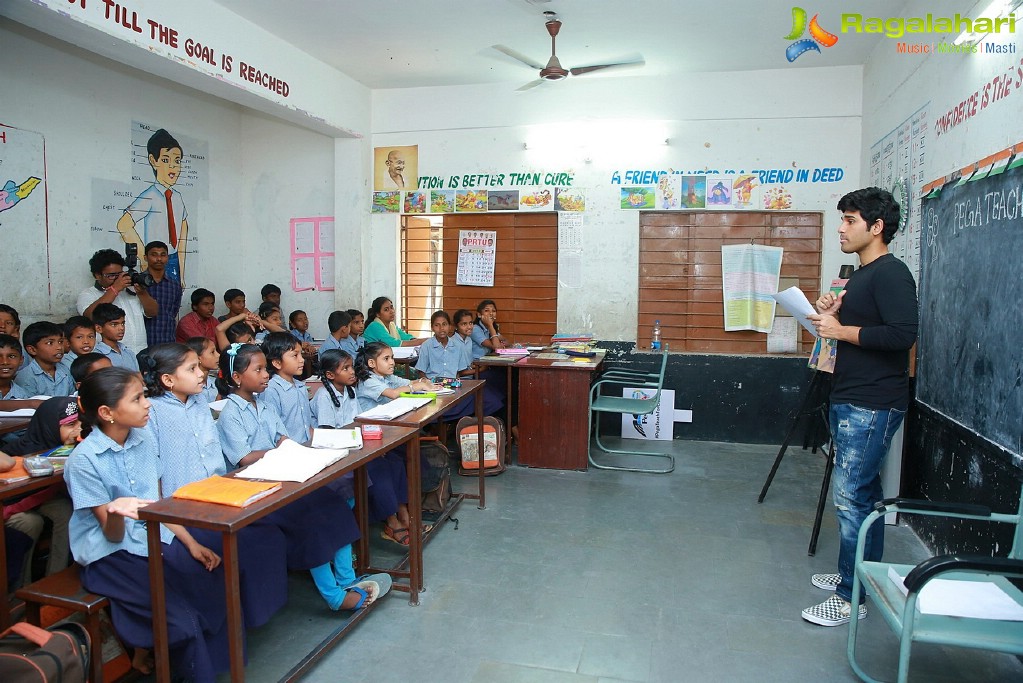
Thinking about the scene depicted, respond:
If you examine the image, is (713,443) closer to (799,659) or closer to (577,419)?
(577,419)

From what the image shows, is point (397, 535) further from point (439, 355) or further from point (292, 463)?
point (439, 355)

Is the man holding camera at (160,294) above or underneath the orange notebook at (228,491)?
above

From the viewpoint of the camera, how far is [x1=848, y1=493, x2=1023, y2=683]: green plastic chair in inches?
69.4

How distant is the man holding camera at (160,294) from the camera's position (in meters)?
5.43

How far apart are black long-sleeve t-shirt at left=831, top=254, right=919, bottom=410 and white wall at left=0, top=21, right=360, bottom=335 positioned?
474cm

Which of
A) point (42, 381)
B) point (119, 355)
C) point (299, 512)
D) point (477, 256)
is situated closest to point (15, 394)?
point (42, 381)

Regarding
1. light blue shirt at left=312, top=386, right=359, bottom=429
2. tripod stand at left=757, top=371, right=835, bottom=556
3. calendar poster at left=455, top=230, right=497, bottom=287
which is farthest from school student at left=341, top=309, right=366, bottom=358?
tripod stand at left=757, top=371, right=835, bottom=556

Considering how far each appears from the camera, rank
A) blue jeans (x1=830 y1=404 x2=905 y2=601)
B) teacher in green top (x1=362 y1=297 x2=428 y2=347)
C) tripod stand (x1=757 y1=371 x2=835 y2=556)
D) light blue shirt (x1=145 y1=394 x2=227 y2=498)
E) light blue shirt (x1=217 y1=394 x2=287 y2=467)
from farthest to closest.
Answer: teacher in green top (x1=362 y1=297 x2=428 y2=347) < tripod stand (x1=757 y1=371 x2=835 y2=556) < light blue shirt (x1=217 y1=394 x2=287 y2=467) < blue jeans (x1=830 y1=404 x2=905 y2=601) < light blue shirt (x1=145 y1=394 x2=227 y2=498)

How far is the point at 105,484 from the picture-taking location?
6.88ft

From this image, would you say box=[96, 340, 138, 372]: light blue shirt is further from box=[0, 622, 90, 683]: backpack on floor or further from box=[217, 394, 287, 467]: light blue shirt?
box=[0, 622, 90, 683]: backpack on floor

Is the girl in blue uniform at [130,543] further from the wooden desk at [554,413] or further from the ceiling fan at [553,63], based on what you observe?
the ceiling fan at [553,63]

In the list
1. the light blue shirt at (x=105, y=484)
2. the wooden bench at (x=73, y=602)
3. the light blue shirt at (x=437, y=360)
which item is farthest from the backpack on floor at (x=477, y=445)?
the wooden bench at (x=73, y=602)

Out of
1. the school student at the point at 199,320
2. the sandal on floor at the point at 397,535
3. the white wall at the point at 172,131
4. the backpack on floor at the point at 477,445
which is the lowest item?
the sandal on floor at the point at 397,535

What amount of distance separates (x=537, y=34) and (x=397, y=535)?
11.8ft
